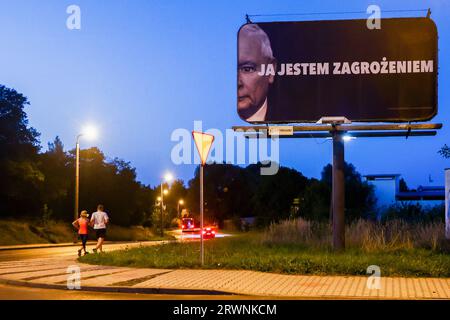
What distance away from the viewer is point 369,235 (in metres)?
18.9

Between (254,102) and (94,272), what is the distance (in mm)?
7316

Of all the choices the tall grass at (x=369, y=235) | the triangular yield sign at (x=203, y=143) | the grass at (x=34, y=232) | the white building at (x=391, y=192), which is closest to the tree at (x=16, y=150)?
the grass at (x=34, y=232)

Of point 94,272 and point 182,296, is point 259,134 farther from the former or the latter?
point 182,296

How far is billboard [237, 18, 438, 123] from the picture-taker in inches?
714

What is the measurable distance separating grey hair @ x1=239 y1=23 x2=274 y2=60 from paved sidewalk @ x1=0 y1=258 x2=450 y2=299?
7.45m

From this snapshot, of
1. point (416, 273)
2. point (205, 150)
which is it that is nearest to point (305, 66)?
point (205, 150)

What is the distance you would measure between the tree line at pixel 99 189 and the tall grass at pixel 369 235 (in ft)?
21.0

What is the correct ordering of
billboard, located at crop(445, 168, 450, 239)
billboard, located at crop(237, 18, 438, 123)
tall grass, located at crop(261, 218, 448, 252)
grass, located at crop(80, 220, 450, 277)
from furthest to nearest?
1. billboard, located at crop(445, 168, 450, 239)
2. billboard, located at crop(237, 18, 438, 123)
3. tall grass, located at crop(261, 218, 448, 252)
4. grass, located at crop(80, 220, 450, 277)

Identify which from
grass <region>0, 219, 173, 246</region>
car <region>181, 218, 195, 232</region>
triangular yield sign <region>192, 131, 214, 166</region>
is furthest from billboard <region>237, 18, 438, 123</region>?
car <region>181, 218, 195, 232</region>

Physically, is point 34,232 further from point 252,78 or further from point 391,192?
point 391,192

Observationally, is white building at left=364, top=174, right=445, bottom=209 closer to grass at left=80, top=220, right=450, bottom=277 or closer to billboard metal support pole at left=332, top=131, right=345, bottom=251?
grass at left=80, top=220, right=450, bottom=277

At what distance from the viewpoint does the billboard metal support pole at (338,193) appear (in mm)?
17672

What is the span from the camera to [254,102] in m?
18.9

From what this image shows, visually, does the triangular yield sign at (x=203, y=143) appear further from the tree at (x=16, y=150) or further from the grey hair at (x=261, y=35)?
the tree at (x=16, y=150)
